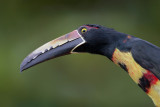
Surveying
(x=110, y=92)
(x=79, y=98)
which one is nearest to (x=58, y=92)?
(x=79, y=98)

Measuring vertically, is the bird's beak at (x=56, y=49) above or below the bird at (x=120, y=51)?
above

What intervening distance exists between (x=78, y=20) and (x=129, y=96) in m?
1.17

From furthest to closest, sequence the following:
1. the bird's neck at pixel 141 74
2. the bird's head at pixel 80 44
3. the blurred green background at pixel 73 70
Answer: the blurred green background at pixel 73 70, the bird's head at pixel 80 44, the bird's neck at pixel 141 74

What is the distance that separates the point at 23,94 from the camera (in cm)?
423

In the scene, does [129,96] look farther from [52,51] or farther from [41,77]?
[52,51]

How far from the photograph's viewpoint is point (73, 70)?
13.8 feet

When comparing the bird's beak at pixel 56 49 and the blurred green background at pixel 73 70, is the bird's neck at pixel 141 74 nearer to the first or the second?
the bird's beak at pixel 56 49

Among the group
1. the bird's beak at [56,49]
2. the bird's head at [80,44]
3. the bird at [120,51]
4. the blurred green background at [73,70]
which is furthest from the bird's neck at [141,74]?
the blurred green background at [73,70]

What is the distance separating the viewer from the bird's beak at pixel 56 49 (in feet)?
6.57

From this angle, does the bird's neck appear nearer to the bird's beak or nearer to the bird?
the bird

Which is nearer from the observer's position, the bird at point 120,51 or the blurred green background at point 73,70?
the bird at point 120,51

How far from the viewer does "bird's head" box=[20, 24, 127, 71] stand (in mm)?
1968

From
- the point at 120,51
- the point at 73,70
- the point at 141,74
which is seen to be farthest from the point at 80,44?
the point at 73,70

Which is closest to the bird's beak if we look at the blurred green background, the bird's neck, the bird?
the bird
